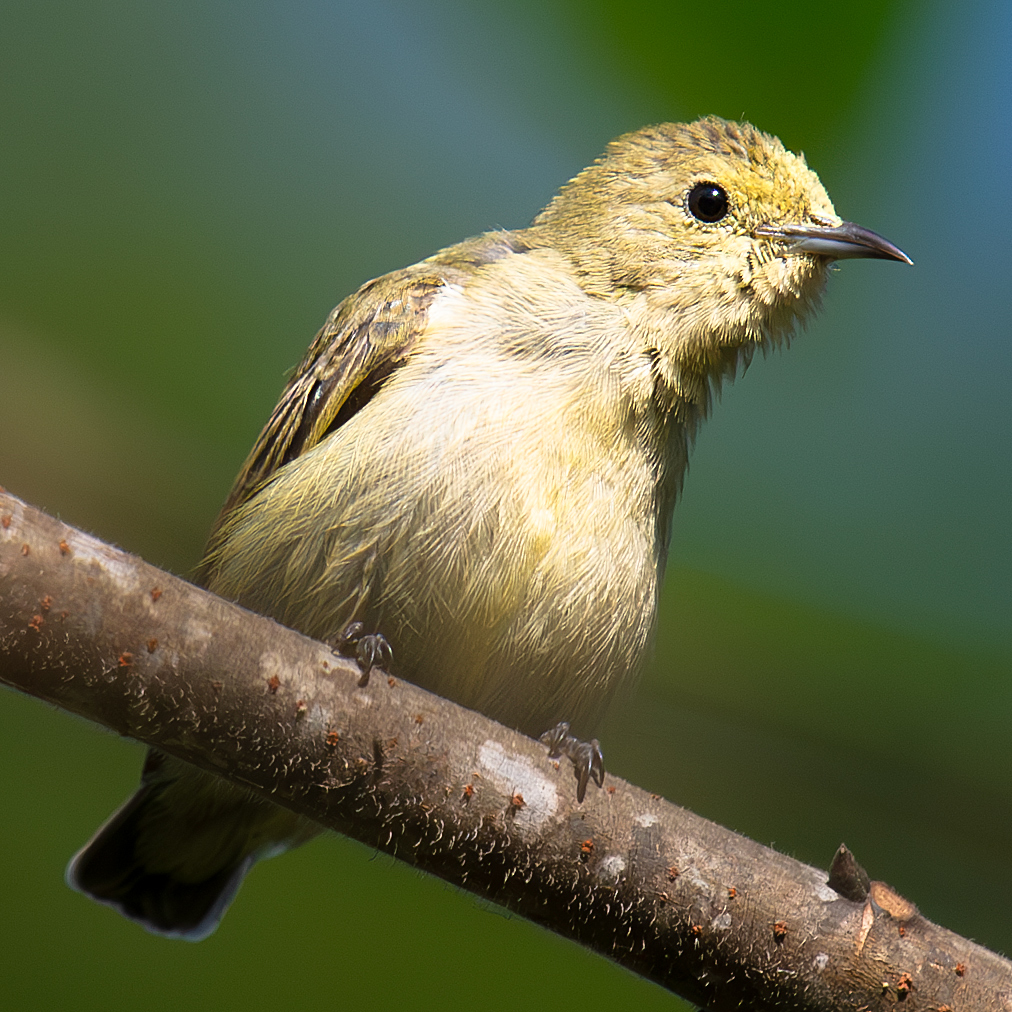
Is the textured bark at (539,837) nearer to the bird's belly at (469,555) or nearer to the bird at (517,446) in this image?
the bird at (517,446)

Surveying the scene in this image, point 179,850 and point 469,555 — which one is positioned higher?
point 469,555

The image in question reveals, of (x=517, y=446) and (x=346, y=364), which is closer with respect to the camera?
(x=517, y=446)

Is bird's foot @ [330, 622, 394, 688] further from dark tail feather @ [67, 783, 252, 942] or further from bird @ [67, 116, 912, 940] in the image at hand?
dark tail feather @ [67, 783, 252, 942]

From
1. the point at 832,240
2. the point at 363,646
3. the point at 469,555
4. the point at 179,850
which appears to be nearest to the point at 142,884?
the point at 179,850

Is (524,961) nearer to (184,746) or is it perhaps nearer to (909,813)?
(909,813)

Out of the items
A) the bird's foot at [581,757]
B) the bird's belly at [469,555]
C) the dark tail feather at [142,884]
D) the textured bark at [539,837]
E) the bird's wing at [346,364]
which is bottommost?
the dark tail feather at [142,884]

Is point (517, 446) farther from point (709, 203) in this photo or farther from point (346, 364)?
point (709, 203)

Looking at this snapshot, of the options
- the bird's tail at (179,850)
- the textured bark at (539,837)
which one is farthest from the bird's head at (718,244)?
the bird's tail at (179,850)
